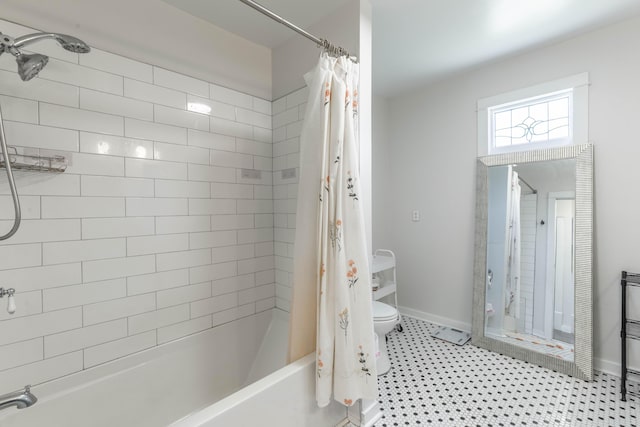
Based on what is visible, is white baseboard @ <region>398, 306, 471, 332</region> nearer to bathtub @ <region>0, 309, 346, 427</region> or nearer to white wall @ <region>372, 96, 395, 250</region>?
white wall @ <region>372, 96, 395, 250</region>

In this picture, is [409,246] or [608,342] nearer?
[608,342]

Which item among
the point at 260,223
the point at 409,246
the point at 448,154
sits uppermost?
the point at 448,154

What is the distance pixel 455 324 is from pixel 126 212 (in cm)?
282

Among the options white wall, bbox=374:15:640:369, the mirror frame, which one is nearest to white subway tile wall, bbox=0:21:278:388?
white wall, bbox=374:15:640:369

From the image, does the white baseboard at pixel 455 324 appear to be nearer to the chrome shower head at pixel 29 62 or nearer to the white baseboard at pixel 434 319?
the white baseboard at pixel 434 319

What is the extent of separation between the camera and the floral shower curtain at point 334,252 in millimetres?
1355

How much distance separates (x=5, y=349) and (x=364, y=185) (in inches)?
71.9

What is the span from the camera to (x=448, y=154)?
2760 millimetres

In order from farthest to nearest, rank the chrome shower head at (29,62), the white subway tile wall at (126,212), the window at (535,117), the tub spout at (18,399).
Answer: the window at (535,117) → the white subway tile wall at (126,212) → the chrome shower head at (29,62) → the tub spout at (18,399)

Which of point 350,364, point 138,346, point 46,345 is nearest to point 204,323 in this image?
point 138,346

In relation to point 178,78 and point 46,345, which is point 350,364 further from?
point 178,78

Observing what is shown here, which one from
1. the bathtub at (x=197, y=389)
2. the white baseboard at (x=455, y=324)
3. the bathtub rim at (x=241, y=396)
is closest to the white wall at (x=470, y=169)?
the white baseboard at (x=455, y=324)

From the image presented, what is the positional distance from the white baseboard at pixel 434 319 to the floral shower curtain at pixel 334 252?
5.45 ft

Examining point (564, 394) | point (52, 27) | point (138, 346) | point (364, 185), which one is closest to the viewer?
point (52, 27)
